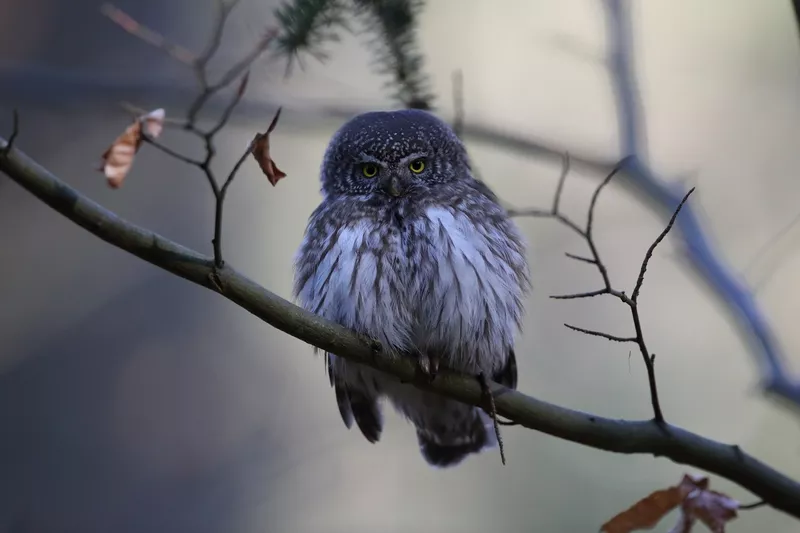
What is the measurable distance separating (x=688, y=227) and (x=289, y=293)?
228cm

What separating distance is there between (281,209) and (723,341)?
3394 millimetres

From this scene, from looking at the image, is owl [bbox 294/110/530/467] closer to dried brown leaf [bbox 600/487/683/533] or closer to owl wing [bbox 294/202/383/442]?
owl wing [bbox 294/202/383/442]

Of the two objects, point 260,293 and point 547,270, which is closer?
point 260,293

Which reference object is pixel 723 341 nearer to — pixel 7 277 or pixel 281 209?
pixel 281 209

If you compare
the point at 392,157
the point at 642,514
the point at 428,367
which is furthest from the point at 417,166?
the point at 642,514

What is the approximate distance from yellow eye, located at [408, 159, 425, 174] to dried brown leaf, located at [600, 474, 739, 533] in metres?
1.62

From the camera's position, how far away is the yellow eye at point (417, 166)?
11.6 feet

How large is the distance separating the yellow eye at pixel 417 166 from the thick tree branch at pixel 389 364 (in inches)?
34.7

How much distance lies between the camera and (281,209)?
6383 mm

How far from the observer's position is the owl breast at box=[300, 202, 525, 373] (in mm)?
3088

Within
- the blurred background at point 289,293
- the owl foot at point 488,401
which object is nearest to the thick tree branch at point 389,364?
the owl foot at point 488,401

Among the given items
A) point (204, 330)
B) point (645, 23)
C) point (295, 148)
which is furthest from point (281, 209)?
point (645, 23)

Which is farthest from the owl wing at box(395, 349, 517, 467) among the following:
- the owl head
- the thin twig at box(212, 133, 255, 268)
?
the thin twig at box(212, 133, 255, 268)

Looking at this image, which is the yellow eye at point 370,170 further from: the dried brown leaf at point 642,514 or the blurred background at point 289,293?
the dried brown leaf at point 642,514
